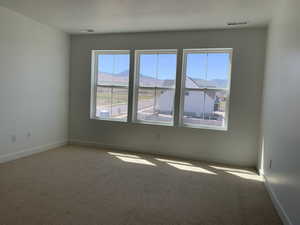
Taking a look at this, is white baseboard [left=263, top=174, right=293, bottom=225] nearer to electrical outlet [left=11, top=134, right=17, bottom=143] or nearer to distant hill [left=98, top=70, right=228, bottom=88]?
distant hill [left=98, top=70, right=228, bottom=88]

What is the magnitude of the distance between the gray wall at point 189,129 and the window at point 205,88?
0.16 meters

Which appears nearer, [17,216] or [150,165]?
[17,216]

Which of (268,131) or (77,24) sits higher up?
(77,24)

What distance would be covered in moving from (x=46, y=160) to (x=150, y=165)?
186 cm

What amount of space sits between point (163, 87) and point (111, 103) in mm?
1267

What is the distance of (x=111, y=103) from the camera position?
16.3ft

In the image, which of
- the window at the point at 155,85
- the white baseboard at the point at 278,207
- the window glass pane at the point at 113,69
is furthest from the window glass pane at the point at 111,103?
the white baseboard at the point at 278,207

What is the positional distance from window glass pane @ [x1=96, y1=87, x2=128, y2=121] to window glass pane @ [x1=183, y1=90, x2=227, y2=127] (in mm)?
1363

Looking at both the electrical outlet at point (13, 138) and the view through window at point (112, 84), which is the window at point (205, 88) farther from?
the electrical outlet at point (13, 138)

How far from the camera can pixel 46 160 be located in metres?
3.87

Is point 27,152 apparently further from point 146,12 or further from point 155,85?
point 146,12

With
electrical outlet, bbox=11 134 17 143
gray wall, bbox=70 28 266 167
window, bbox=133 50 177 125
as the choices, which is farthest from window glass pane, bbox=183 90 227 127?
electrical outlet, bbox=11 134 17 143

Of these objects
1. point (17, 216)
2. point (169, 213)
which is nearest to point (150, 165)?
point (169, 213)

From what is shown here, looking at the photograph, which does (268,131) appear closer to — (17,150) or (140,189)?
(140,189)
